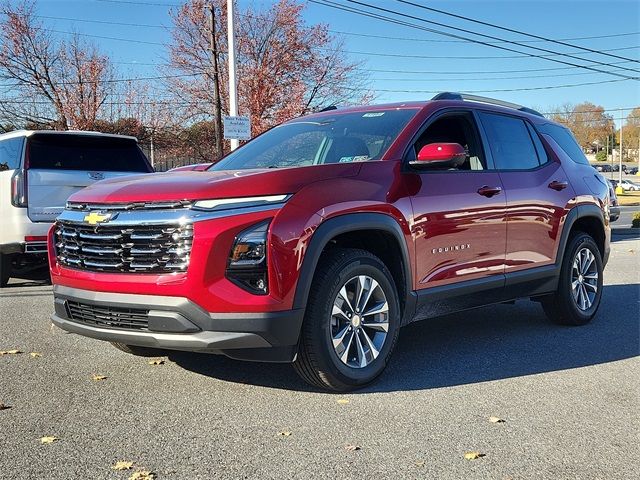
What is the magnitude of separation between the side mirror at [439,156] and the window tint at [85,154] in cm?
528

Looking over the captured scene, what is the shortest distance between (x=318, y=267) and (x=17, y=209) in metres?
5.29

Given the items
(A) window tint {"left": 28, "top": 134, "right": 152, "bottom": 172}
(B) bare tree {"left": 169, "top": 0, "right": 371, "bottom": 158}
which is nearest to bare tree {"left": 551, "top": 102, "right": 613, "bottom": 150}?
(B) bare tree {"left": 169, "top": 0, "right": 371, "bottom": 158}

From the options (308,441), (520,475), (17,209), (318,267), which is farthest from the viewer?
(17,209)

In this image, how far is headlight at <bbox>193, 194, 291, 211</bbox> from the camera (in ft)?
12.4

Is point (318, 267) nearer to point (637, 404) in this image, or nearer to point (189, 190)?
point (189, 190)

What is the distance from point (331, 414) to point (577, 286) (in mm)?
3488

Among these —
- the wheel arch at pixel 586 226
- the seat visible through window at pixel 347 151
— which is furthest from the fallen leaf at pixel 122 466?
the wheel arch at pixel 586 226

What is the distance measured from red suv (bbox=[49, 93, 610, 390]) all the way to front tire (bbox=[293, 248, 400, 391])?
1 cm

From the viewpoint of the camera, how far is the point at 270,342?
12.4 ft

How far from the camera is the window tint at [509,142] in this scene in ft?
18.3

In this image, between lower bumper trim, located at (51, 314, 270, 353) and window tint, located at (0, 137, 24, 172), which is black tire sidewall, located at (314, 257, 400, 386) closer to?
lower bumper trim, located at (51, 314, 270, 353)

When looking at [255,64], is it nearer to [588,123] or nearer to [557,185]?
[557,185]

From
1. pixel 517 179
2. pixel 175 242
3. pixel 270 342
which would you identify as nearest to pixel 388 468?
pixel 270 342

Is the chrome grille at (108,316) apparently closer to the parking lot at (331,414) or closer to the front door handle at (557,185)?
the parking lot at (331,414)
